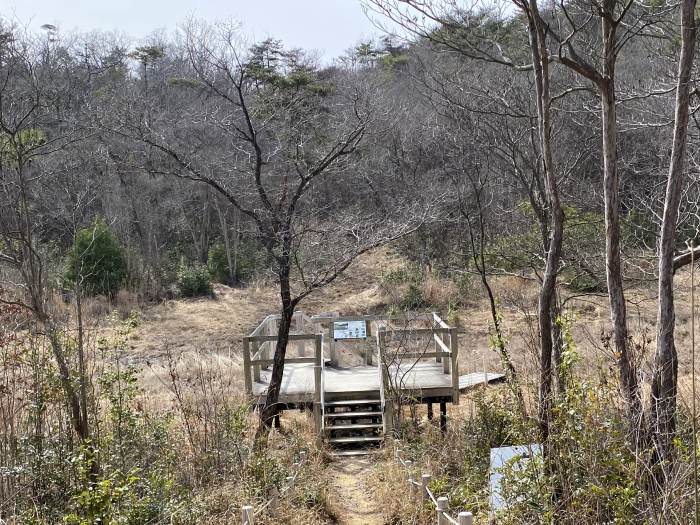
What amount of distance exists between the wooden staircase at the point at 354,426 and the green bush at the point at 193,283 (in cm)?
1263

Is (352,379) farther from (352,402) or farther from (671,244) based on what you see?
(671,244)

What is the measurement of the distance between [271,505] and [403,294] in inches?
570

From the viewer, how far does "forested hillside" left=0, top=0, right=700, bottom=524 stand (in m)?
5.05

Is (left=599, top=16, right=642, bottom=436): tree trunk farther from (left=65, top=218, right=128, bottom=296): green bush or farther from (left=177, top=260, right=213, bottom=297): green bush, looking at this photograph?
(left=177, top=260, right=213, bottom=297): green bush

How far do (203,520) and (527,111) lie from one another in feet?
24.7

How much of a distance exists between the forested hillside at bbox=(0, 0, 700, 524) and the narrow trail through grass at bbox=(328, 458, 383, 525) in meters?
0.17

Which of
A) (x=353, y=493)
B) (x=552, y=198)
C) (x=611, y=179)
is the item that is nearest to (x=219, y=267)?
(x=353, y=493)

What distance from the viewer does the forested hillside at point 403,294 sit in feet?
16.6

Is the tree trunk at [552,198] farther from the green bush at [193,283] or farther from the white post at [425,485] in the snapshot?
the green bush at [193,283]

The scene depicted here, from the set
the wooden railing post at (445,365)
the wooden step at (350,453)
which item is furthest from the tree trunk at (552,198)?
the wooden railing post at (445,365)

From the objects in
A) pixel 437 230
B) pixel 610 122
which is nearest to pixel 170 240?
pixel 437 230

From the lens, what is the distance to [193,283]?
23078mm

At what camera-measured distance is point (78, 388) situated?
6.88 meters

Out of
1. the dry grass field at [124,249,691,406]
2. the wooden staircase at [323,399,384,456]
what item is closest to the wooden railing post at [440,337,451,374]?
the wooden staircase at [323,399,384,456]
